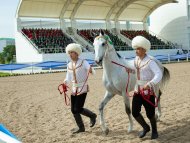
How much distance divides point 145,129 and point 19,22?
31791 mm

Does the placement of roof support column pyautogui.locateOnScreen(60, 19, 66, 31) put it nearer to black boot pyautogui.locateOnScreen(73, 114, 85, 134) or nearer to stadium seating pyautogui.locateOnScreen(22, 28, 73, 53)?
stadium seating pyautogui.locateOnScreen(22, 28, 73, 53)

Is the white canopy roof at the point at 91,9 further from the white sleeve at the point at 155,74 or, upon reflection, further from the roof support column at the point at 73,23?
the white sleeve at the point at 155,74

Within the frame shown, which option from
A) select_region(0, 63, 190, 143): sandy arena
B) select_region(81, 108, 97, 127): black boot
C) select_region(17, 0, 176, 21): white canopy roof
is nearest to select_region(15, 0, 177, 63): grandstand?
select_region(17, 0, 176, 21): white canopy roof

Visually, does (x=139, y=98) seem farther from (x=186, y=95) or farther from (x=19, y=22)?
(x=19, y=22)

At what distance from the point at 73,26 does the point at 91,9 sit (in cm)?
327

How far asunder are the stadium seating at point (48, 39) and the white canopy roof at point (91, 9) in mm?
2117

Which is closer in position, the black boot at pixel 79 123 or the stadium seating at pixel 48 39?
the black boot at pixel 79 123

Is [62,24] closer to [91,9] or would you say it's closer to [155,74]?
[91,9]

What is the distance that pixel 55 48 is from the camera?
32594 millimetres

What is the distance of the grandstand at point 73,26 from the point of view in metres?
33.2

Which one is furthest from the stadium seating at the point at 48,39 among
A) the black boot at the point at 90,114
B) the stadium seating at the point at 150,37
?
the black boot at the point at 90,114

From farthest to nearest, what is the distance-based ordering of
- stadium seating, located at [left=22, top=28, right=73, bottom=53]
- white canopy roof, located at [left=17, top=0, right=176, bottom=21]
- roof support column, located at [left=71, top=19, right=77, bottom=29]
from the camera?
roof support column, located at [left=71, top=19, right=77, bottom=29] → white canopy roof, located at [left=17, top=0, right=176, bottom=21] → stadium seating, located at [left=22, top=28, right=73, bottom=53]

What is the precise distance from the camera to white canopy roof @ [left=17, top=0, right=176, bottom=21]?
119 ft

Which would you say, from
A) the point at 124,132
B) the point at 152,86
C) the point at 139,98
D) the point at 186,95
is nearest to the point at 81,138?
the point at 124,132
